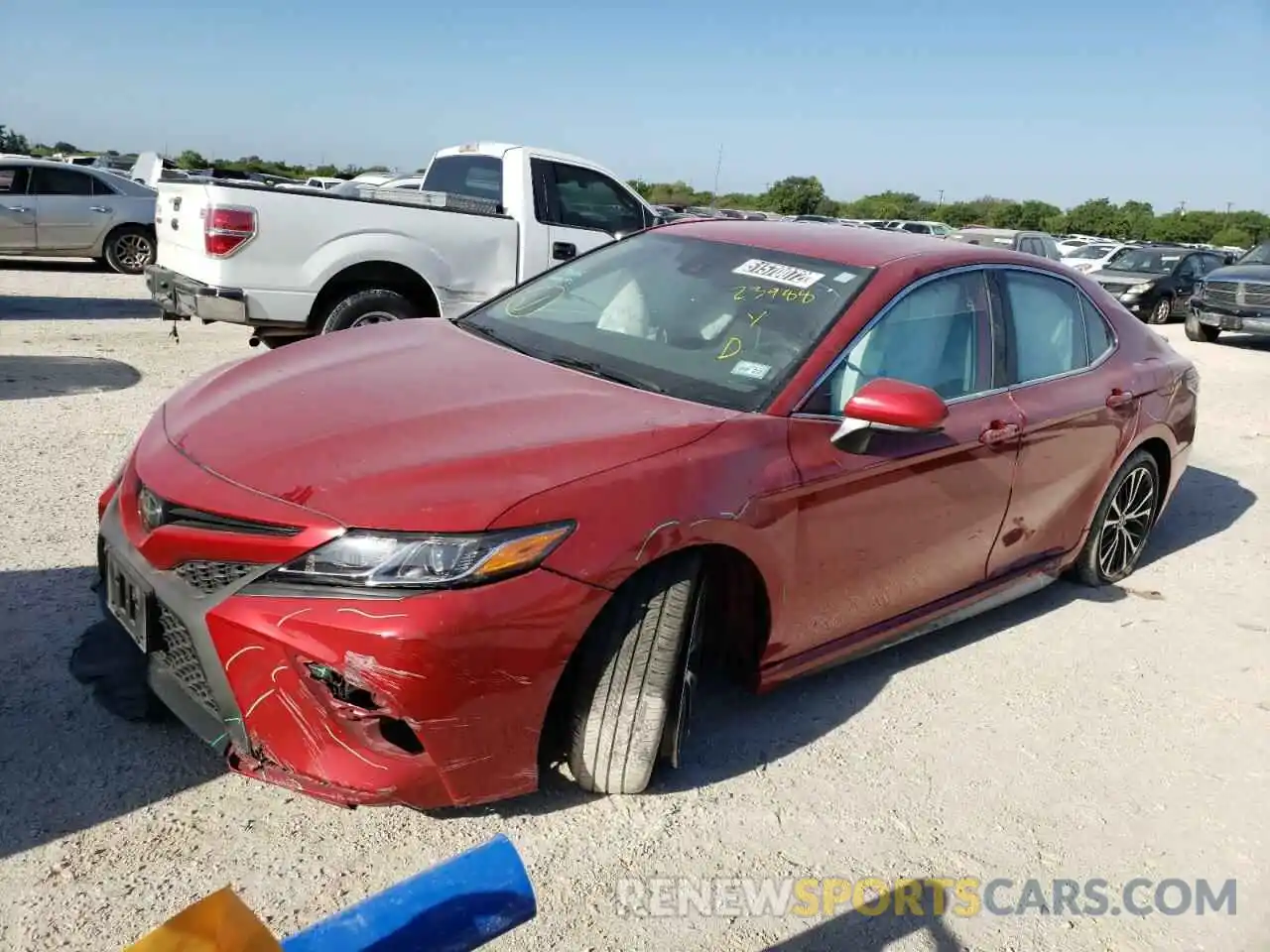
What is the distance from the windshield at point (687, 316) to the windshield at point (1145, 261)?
707 inches

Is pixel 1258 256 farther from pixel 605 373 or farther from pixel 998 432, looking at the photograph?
pixel 605 373

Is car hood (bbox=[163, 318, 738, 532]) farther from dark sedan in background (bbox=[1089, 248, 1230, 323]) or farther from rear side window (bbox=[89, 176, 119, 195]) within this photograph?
dark sedan in background (bbox=[1089, 248, 1230, 323])

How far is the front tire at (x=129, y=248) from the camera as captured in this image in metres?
13.5

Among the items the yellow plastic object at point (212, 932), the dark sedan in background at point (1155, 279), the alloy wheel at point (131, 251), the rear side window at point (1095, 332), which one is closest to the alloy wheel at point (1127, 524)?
the rear side window at point (1095, 332)

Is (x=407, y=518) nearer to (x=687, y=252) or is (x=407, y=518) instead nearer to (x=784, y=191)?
(x=687, y=252)

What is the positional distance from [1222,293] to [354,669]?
16.4 metres

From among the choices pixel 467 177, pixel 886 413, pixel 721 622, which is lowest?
pixel 721 622

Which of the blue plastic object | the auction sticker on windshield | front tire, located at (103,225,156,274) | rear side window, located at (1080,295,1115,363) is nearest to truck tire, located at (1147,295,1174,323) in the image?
rear side window, located at (1080,295,1115,363)

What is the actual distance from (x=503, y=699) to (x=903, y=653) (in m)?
2.06

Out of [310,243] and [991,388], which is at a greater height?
[310,243]

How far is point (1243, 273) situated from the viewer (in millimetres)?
15508

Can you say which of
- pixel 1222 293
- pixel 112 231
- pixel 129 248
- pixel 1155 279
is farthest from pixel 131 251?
pixel 1155 279

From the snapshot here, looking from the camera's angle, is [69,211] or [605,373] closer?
[605,373]

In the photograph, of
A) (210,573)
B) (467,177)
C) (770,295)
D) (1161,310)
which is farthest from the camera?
(1161,310)
